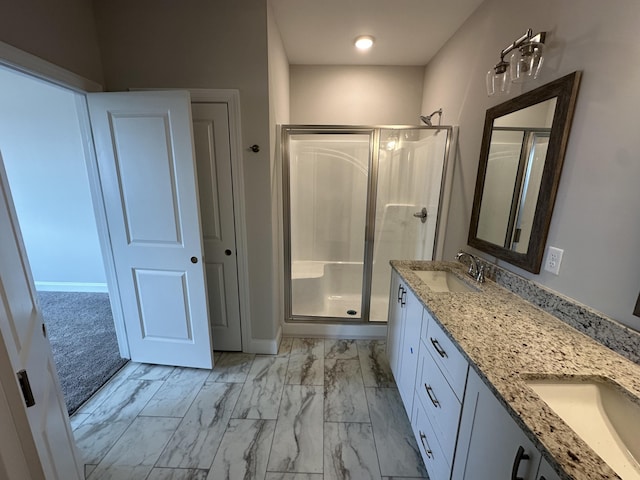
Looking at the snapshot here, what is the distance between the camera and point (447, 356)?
1.10 metres

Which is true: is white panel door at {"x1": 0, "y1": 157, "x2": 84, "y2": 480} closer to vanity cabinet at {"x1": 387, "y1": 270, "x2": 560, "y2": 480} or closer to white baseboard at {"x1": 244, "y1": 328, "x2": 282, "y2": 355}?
white baseboard at {"x1": 244, "y1": 328, "x2": 282, "y2": 355}

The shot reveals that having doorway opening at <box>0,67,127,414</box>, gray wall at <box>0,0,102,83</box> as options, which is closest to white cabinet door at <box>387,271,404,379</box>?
gray wall at <box>0,0,102,83</box>

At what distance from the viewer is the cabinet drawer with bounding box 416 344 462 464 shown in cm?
104

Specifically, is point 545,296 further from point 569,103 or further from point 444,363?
point 569,103

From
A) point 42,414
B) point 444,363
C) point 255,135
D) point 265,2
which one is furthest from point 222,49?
point 444,363

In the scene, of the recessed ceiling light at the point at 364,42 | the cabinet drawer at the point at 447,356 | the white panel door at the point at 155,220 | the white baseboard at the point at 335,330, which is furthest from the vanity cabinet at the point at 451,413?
the recessed ceiling light at the point at 364,42

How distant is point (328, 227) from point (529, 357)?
2.40 meters

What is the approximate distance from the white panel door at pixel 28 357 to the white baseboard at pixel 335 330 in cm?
168

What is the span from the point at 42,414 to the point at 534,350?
5.70 feet

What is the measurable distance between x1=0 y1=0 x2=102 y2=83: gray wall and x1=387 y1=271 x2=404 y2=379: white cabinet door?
252 cm

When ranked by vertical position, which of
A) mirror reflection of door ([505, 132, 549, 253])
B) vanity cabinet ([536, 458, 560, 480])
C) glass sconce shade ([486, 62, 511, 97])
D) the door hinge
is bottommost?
vanity cabinet ([536, 458, 560, 480])

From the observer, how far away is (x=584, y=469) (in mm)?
541

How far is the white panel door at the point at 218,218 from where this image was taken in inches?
74.3

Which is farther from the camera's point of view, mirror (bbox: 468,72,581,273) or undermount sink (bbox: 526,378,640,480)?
mirror (bbox: 468,72,581,273)
